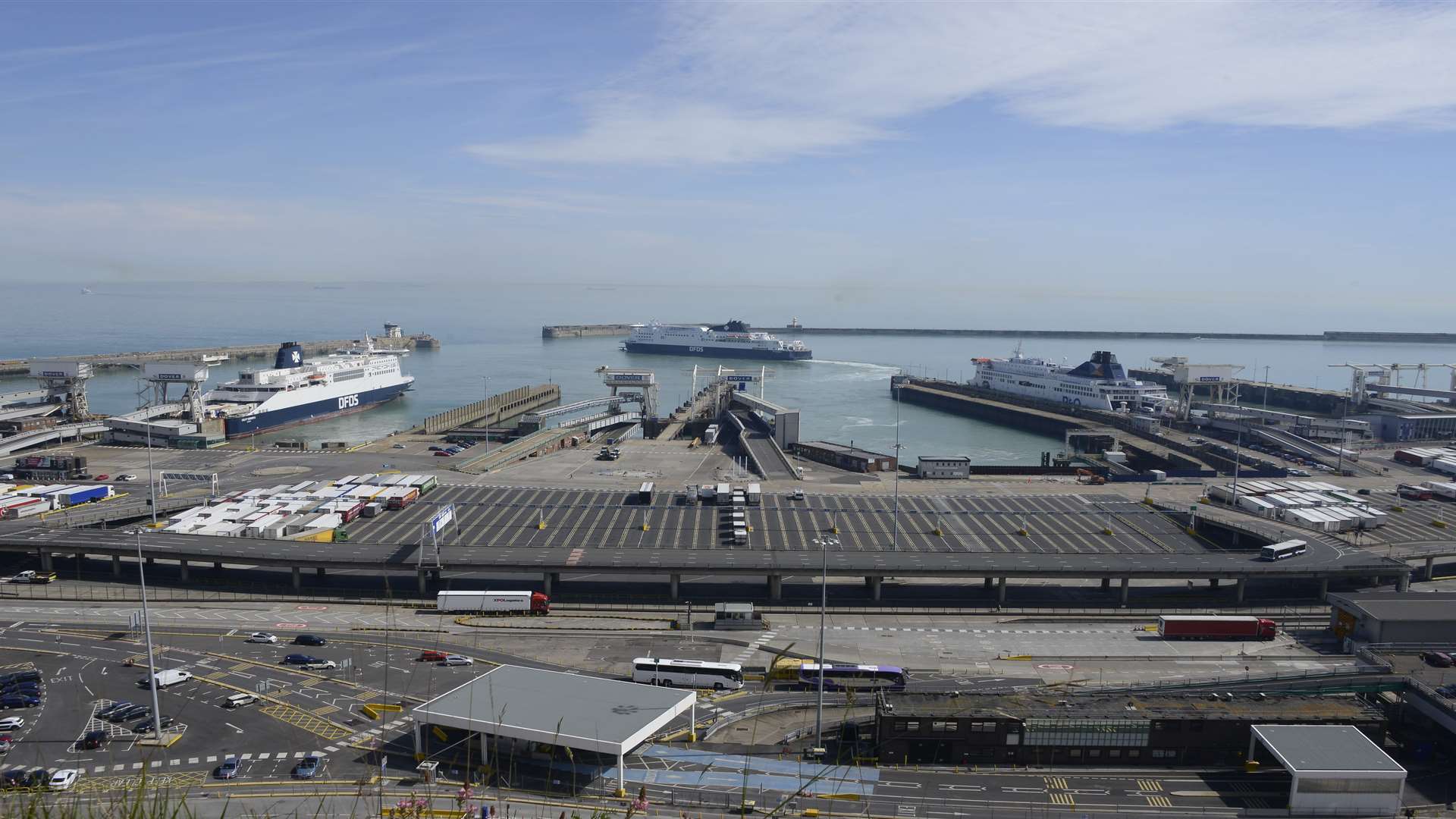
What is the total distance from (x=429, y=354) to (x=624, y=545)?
13399 cm

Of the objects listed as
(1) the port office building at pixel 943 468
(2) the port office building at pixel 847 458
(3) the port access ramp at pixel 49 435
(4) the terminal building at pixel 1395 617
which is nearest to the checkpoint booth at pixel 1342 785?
(4) the terminal building at pixel 1395 617

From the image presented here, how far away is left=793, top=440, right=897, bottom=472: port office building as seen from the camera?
56562mm

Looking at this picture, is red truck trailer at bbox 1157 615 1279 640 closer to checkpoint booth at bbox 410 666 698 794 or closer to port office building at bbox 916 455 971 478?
checkpoint booth at bbox 410 666 698 794

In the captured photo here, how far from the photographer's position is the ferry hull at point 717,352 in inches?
6063

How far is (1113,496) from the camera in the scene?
48.1 m

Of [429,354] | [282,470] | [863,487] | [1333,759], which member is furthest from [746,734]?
[429,354]

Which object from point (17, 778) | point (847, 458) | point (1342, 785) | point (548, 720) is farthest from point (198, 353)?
point (1342, 785)

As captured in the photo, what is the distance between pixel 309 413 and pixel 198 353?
5597 centimetres

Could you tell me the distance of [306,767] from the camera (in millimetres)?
19797

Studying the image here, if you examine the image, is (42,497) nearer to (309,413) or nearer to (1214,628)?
(309,413)

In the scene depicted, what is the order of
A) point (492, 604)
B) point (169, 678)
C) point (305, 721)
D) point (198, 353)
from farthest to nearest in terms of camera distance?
1. point (198, 353)
2. point (492, 604)
3. point (169, 678)
4. point (305, 721)

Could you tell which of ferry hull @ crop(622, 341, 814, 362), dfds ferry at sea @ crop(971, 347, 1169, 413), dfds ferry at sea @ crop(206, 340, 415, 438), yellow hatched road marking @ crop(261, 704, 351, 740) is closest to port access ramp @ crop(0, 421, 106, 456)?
dfds ferry at sea @ crop(206, 340, 415, 438)

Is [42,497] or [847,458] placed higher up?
[847,458]

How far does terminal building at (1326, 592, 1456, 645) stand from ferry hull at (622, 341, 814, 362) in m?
123
